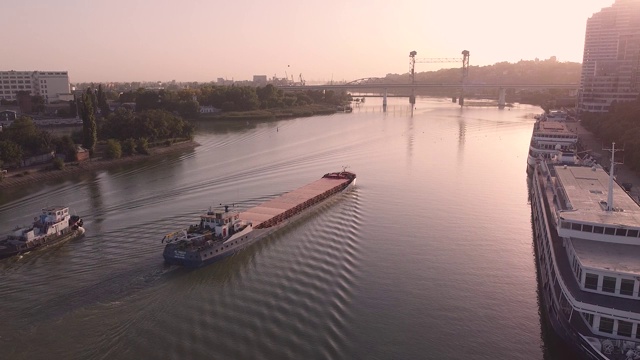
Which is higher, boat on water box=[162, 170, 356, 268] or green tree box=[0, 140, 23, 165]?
green tree box=[0, 140, 23, 165]

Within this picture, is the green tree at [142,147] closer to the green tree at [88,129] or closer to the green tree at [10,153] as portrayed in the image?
the green tree at [88,129]

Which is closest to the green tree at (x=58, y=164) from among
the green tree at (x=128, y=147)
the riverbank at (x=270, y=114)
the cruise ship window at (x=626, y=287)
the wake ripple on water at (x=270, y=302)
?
the green tree at (x=128, y=147)

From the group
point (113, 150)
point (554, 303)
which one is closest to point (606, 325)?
point (554, 303)

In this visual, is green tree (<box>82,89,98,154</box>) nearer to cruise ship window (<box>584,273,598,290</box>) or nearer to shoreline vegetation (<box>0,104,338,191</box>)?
shoreline vegetation (<box>0,104,338,191</box>)

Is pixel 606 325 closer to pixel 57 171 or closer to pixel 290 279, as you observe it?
pixel 290 279

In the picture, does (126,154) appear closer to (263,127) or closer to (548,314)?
(263,127)

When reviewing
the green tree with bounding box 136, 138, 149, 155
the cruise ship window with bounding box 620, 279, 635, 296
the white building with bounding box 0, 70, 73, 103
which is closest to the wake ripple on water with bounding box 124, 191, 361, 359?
the cruise ship window with bounding box 620, 279, 635, 296
